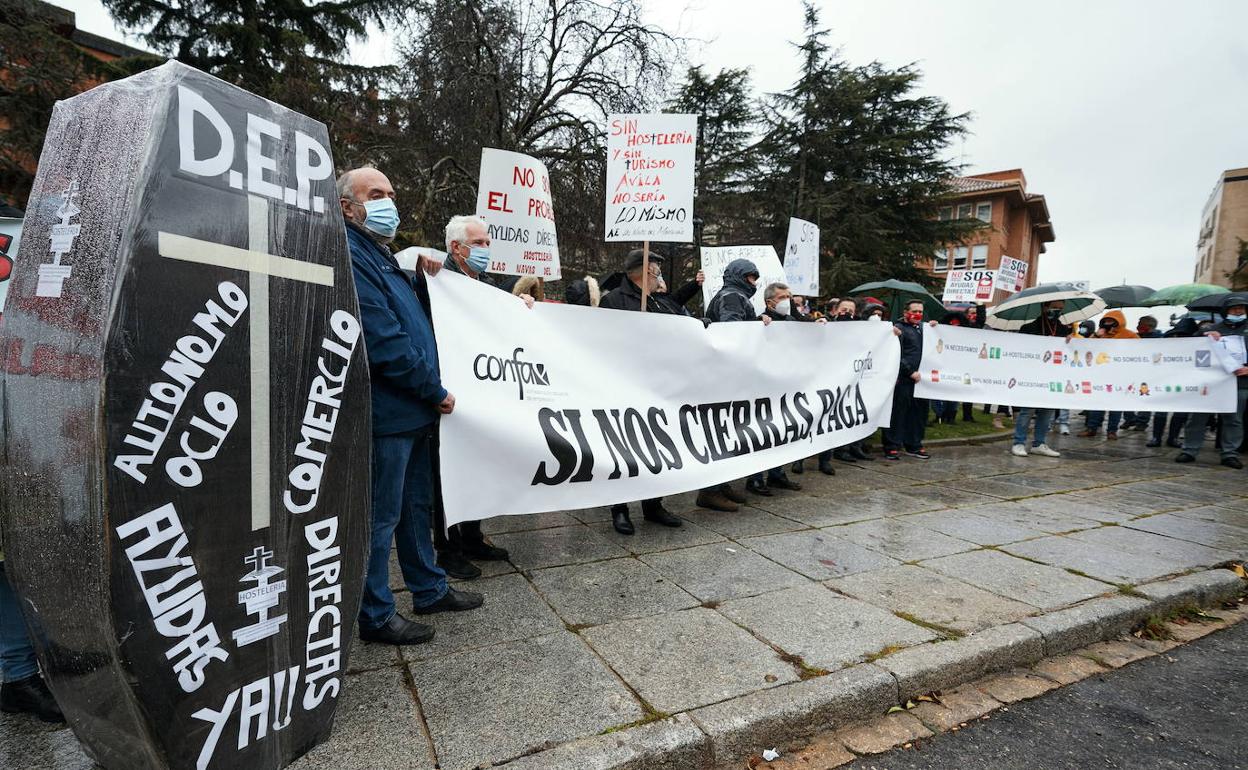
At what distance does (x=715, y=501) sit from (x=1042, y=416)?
236 inches

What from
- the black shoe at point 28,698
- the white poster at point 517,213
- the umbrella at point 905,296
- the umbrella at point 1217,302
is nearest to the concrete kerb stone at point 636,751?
the black shoe at point 28,698

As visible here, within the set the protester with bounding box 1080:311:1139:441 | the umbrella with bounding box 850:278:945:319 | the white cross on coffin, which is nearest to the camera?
the white cross on coffin

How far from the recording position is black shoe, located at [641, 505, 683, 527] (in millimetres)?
4484

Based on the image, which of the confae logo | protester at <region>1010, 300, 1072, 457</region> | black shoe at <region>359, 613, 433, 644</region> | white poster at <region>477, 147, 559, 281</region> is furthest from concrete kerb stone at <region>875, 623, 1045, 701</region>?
protester at <region>1010, 300, 1072, 457</region>

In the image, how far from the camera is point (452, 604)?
2.99m

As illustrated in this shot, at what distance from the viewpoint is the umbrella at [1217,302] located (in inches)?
307

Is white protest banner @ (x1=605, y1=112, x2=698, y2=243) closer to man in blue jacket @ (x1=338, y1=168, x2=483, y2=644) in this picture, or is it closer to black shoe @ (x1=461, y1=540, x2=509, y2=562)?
black shoe @ (x1=461, y1=540, x2=509, y2=562)

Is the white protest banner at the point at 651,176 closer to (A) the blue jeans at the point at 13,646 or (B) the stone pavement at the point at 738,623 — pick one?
(B) the stone pavement at the point at 738,623

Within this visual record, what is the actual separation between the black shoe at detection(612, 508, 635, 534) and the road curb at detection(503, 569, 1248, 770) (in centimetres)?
Result: 198

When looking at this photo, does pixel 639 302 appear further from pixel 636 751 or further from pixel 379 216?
pixel 636 751

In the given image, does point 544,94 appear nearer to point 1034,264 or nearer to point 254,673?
point 254,673

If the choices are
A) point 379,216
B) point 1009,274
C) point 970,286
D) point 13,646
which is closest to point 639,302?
point 379,216

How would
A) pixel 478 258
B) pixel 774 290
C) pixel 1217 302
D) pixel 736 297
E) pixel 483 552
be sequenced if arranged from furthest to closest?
pixel 1217 302, pixel 774 290, pixel 736 297, pixel 478 258, pixel 483 552

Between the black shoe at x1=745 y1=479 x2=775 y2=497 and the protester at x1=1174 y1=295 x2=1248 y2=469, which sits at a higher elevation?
the protester at x1=1174 y1=295 x2=1248 y2=469
